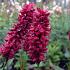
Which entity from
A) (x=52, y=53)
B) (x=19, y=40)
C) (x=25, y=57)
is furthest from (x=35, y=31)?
(x=52, y=53)

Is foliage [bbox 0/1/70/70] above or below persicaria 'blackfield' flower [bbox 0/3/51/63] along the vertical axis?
below

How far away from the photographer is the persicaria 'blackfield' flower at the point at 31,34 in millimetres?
2535

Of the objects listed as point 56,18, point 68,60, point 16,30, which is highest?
point 16,30

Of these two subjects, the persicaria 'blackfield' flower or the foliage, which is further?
the foliage

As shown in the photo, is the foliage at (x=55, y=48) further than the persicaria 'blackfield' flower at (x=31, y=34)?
Yes

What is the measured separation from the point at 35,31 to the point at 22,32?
220 millimetres

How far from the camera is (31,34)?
2.59m

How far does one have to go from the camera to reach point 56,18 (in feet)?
15.4

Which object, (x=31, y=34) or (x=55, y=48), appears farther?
(x=55, y=48)

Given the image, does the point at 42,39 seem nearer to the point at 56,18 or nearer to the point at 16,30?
the point at 16,30

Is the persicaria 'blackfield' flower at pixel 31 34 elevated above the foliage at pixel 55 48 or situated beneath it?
elevated above

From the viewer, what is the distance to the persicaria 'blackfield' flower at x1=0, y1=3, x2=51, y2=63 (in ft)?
8.32

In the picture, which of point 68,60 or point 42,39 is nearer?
point 42,39

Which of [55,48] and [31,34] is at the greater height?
[31,34]
